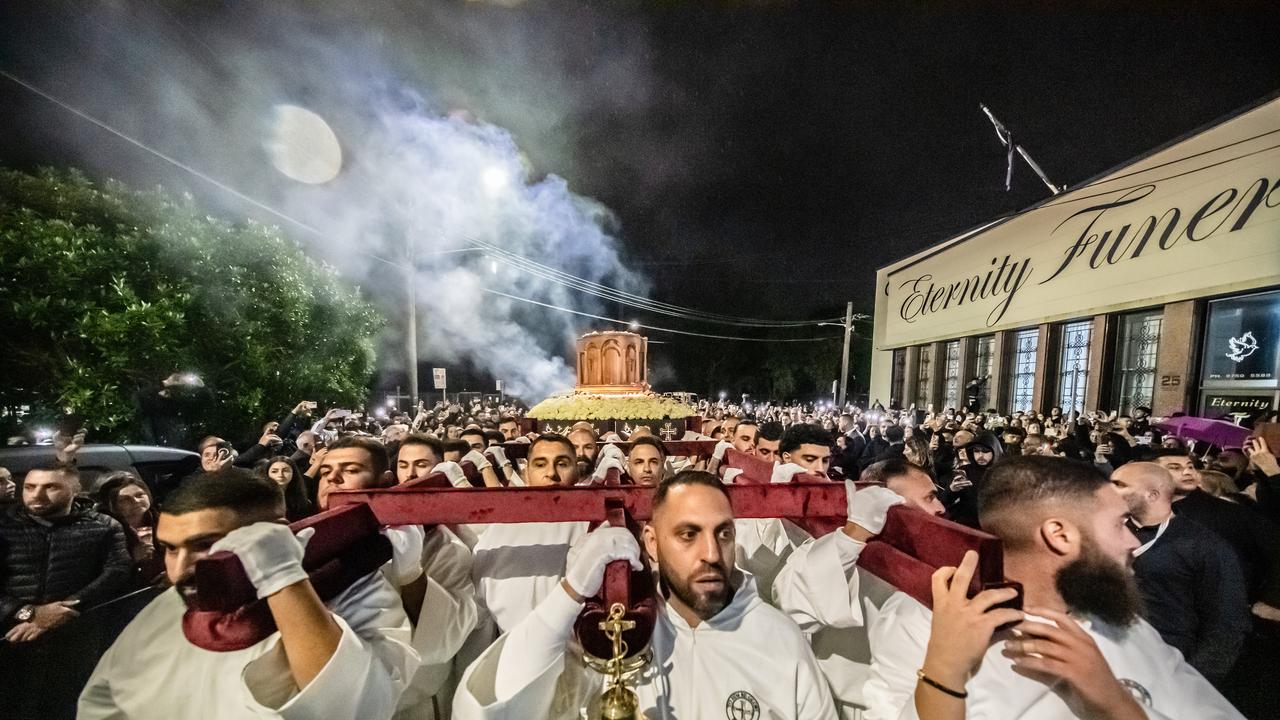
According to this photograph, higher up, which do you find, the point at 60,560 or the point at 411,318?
the point at 411,318

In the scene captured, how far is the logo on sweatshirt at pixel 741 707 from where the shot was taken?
224cm

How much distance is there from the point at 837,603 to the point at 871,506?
578 millimetres

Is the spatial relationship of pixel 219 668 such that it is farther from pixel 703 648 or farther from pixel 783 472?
pixel 783 472

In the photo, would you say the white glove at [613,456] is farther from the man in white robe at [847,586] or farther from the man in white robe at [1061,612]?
the man in white robe at [1061,612]

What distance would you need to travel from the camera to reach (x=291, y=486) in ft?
14.7

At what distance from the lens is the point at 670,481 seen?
232 centimetres

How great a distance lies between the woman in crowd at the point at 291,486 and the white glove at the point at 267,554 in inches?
129

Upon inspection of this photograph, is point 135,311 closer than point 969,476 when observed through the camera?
No

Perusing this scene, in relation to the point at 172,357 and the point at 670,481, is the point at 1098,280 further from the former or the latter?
the point at 172,357

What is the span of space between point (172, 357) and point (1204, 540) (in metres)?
16.9

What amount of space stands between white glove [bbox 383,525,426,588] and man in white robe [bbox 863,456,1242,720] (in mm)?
2039

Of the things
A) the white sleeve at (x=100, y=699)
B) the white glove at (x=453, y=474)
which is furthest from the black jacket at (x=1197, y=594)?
the white sleeve at (x=100, y=699)

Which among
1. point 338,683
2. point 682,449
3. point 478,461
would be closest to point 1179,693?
point 338,683

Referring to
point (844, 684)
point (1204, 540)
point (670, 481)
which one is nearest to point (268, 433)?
point (670, 481)
